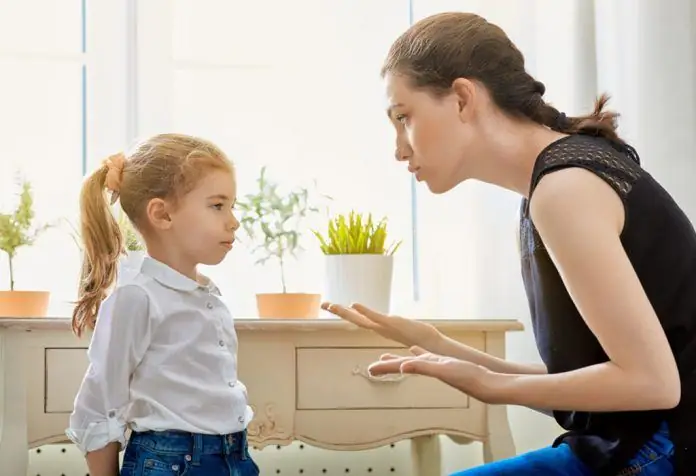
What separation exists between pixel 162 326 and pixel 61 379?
1.38ft

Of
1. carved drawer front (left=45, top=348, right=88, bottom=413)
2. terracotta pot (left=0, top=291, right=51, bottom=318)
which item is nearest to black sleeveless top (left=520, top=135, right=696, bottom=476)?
carved drawer front (left=45, top=348, right=88, bottom=413)

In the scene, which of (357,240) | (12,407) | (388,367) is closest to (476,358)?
(388,367)

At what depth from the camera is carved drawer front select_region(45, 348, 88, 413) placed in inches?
75.7

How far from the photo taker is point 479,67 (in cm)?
132

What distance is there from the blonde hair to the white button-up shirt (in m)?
0.09

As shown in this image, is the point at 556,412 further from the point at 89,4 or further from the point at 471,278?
the point at 89,4

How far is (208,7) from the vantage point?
265 cm

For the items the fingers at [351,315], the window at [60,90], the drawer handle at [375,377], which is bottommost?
the drawer handle at [375,377]

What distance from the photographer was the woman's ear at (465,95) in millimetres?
1304

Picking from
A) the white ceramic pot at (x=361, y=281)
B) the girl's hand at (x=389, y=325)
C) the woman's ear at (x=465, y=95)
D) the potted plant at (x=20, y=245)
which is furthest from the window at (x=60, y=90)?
the woman's ear at (x=465, y=95)

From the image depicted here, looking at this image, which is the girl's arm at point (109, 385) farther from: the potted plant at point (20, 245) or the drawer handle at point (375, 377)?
the potted plant at point (20, 245)

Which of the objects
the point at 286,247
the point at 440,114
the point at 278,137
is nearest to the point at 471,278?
the point at 286,247

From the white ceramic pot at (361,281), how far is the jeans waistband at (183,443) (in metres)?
0.64

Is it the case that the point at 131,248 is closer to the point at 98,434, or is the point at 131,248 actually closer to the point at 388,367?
the point at 98,434
